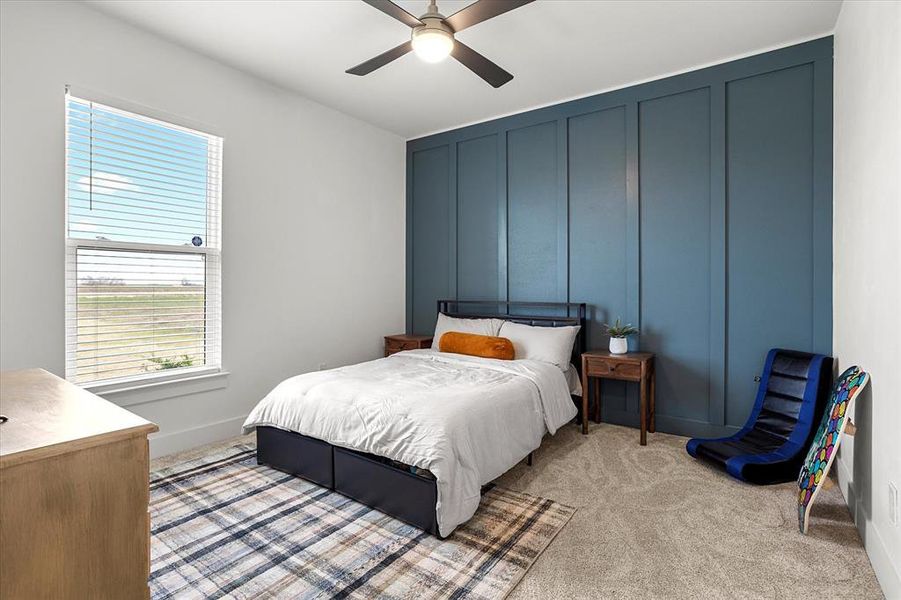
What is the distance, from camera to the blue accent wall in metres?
3.25

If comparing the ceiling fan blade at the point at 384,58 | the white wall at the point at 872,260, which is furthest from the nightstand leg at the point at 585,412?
the ceiling fan blade at the point at 384,58

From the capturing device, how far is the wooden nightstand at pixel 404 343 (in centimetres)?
470

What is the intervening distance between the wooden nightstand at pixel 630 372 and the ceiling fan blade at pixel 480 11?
2476mm

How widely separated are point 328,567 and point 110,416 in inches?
48.5

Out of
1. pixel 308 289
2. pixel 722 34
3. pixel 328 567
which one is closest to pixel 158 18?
pixel 308 289

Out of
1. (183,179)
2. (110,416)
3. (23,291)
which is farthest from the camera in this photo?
(183,179)

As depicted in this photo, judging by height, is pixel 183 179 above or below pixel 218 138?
below

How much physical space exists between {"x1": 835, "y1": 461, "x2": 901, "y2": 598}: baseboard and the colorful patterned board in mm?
209

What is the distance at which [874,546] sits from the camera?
1966 mm

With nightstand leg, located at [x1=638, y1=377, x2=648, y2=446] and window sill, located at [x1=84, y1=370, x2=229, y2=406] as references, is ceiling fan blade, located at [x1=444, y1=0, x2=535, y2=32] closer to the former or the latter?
nightstand leg, located at [x1=638, y1=377, x2=648, y2=446]

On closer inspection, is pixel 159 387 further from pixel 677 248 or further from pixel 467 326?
pixel 677 248

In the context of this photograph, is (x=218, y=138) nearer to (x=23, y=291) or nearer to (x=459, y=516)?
(x=23, y=291)

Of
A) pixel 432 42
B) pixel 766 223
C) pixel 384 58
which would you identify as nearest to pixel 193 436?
pixel 384 58

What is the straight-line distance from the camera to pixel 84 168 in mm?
2842
